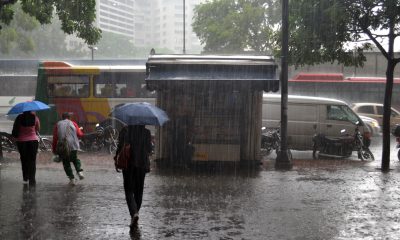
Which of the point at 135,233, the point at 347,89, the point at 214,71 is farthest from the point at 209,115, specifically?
the point at 347,89

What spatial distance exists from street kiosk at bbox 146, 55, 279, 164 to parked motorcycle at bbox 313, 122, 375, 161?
3.70 metres

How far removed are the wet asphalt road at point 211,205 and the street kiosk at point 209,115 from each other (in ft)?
2.10

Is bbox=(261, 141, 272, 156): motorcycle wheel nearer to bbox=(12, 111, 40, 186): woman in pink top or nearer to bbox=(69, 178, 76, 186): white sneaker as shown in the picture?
bbox=(69, 178, 76, 186): white sneaker

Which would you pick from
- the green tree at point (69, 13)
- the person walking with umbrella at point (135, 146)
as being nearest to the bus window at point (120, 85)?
the green tree at point (69, 13)

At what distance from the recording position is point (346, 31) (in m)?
14.2

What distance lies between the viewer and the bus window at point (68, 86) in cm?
2095

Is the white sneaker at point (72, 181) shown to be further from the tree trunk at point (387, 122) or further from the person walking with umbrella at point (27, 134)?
the tree trunk at point (387, 122)

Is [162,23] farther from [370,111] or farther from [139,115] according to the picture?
[139,115]

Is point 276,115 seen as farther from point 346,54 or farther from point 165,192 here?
point 165,192

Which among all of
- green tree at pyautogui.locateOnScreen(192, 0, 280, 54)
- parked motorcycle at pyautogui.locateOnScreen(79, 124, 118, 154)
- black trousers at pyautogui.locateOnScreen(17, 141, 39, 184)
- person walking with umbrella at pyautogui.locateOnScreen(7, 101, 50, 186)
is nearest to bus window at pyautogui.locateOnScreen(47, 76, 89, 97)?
parked motorcycle at pyautogui.locateOnScreen(79, 124, 118, 154)

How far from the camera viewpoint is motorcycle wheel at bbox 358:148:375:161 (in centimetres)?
1711

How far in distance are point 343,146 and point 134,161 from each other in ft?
35.7

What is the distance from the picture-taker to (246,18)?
48.2 metres

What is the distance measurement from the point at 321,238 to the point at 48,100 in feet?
51.1
